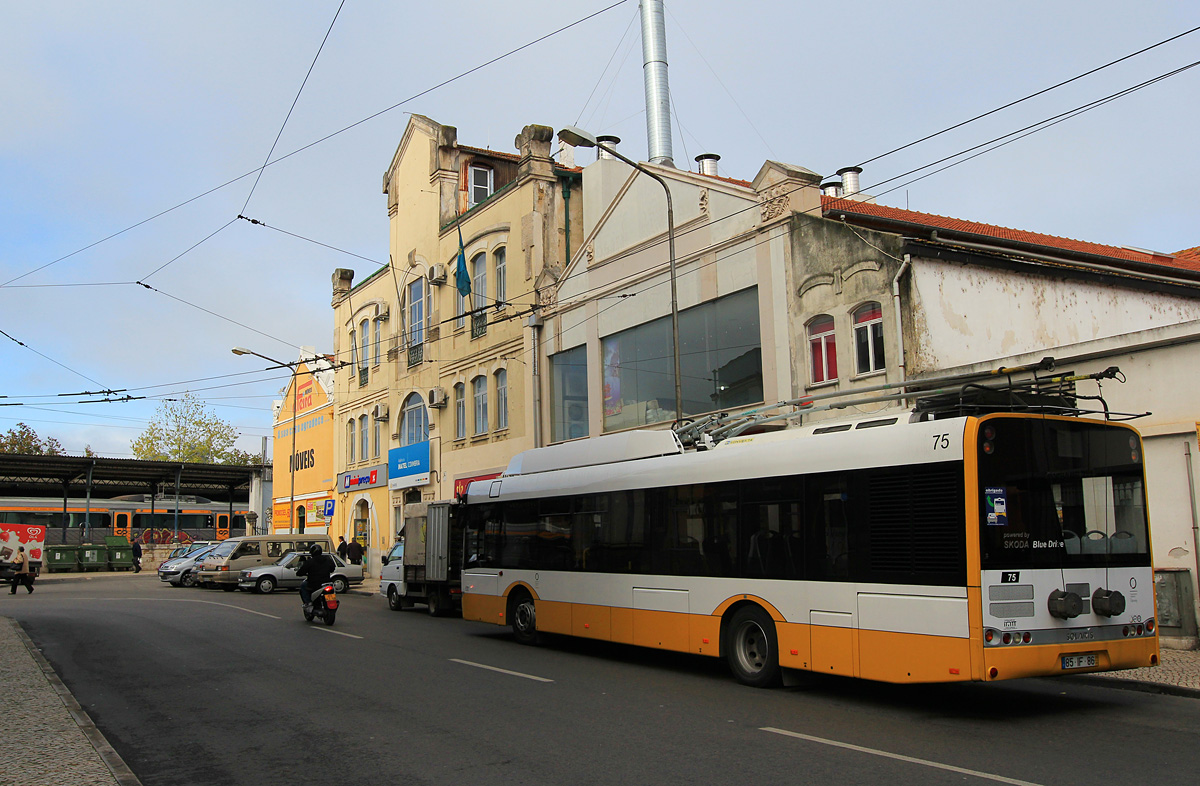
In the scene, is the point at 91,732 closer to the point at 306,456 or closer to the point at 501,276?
the point at 501,276

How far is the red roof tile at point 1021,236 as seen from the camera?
73.5ft

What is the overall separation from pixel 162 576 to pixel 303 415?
609 inches

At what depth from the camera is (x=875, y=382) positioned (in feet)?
60.9

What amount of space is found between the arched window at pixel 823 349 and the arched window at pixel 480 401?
15351mm

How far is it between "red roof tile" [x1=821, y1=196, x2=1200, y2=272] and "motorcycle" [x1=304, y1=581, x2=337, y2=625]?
1333cm

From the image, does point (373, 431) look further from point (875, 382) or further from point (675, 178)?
point (875, 382)

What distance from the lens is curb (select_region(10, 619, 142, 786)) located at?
7.04 meters

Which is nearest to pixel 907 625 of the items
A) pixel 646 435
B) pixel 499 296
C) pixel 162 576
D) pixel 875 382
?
pixel 646 435

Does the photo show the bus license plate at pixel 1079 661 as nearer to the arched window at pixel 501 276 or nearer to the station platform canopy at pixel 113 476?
the arched window at pixel 501 276

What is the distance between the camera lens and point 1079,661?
918 cm

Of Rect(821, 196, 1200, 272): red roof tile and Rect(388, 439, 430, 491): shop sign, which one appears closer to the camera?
Answer: Rect(821, 196, 1200, 272): red roof tile

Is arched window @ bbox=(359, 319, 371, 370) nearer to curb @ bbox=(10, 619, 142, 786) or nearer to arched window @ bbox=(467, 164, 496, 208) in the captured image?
arched window @ bbox=(467, 164, 496, 208)

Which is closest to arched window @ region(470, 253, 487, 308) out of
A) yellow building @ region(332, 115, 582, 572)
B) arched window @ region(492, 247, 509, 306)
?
yellow building @ region(332, 115, 582, 572)

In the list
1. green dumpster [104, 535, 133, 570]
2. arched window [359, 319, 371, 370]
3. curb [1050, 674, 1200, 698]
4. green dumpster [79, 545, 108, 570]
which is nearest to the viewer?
curb [1050, 674, 1200, 698]
